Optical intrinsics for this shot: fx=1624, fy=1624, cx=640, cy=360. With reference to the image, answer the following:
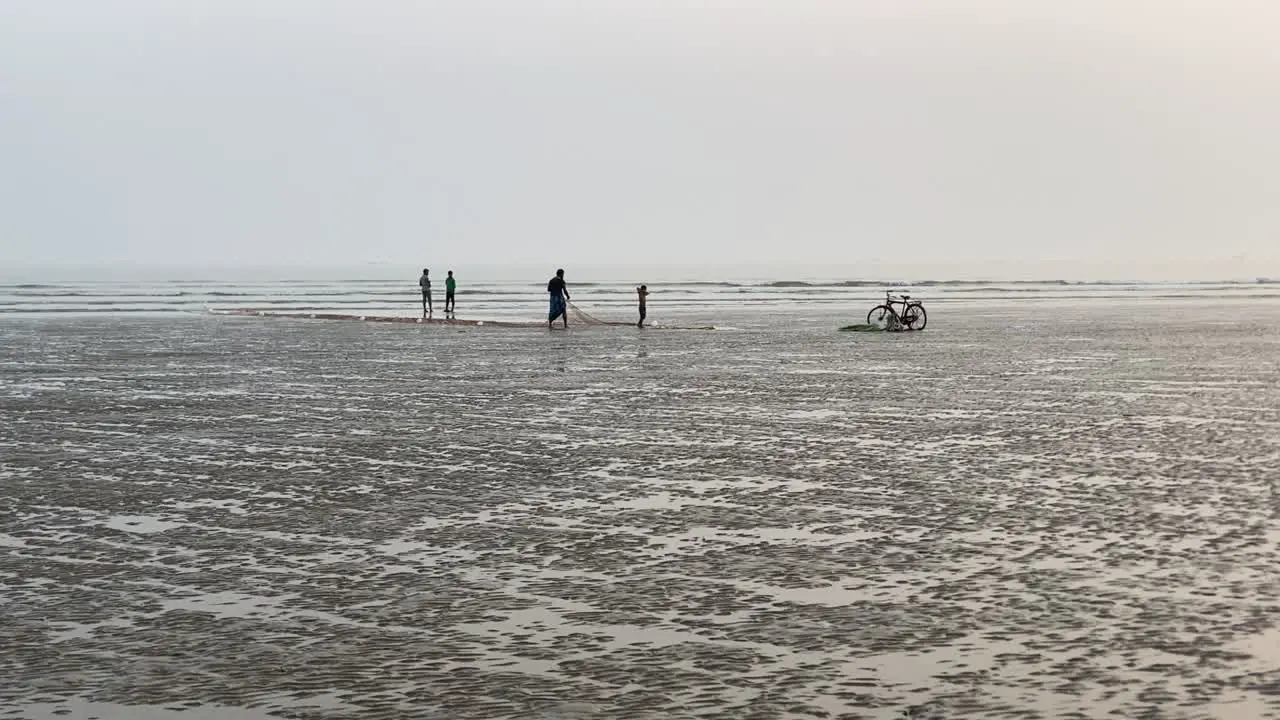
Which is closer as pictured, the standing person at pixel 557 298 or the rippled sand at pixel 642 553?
the rippled sand at pixel 642 553

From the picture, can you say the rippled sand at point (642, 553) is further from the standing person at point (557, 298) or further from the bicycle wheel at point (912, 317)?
the standing person at point (557, 298)

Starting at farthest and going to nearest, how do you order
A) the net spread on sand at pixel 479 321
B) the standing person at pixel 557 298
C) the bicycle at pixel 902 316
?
the net spread on sand at pixel 479 321 < the standing person at pixel 557 298 < the bicycle at pixel 902 316

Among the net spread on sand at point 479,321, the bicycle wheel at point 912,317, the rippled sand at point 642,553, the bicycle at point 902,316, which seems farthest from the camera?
the net spread on sand at point 479,321

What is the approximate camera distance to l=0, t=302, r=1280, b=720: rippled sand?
8.21 m

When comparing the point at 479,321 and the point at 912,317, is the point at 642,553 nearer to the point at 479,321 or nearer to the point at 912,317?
the point at 912,317

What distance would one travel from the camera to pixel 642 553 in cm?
1198

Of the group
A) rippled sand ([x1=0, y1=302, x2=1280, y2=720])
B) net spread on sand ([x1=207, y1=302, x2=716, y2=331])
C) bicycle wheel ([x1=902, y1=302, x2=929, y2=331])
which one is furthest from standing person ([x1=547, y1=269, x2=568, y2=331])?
rippled sand ([x1=0, y1=302, x2=1280, y2=720])

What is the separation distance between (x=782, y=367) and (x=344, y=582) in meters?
22.8

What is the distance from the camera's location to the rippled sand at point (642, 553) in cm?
821

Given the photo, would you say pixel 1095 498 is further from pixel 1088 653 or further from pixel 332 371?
pixel 332 371

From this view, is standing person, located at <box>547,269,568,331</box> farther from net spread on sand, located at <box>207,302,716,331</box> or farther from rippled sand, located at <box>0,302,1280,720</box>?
rippled sand, located at <box>0,302,1280,720</box>

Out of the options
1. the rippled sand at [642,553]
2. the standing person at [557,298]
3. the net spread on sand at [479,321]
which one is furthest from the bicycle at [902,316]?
the rippled sand at [642,553]

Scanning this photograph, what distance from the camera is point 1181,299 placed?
89.5 meters

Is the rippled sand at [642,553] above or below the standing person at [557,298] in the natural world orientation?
below
